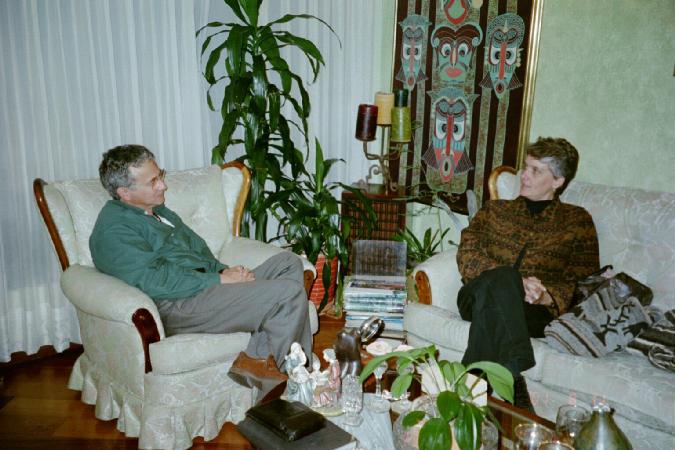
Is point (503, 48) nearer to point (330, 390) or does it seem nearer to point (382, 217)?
point (382, 217)

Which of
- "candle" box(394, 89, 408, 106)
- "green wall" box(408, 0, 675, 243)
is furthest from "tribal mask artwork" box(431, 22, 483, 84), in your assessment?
"green wall" box(408, 0, 675, 243)

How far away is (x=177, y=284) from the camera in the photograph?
2.15m

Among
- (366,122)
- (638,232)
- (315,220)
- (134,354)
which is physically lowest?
(134,354)

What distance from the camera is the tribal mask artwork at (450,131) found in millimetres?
3453

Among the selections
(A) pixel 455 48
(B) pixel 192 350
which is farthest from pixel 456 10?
(B) pixel 192 350

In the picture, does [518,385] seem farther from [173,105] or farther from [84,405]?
[173,105]

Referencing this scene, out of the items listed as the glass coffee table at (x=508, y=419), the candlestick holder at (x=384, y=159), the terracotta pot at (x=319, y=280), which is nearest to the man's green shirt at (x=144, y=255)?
the terracotta pot at (x=319, y=280)

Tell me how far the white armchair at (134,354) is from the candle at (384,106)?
133 centimetres

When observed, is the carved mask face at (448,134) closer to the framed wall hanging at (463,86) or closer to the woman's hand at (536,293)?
the framed wall hanging at (463,86)

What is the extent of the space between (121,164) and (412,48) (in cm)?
210

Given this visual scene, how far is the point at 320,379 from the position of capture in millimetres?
1691

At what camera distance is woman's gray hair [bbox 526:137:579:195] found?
2361 mm

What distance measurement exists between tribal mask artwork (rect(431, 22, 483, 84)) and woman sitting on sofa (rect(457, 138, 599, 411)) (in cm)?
114

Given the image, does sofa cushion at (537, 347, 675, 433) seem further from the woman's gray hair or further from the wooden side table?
the wooden side table
